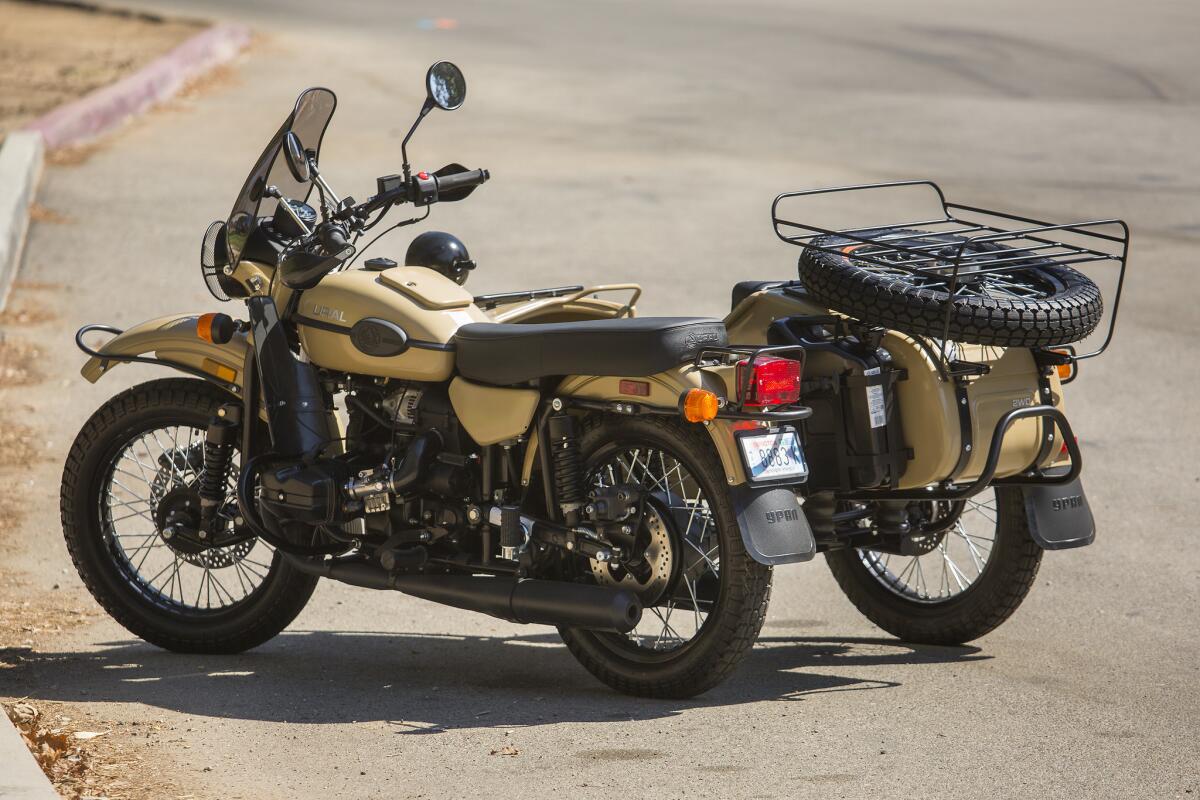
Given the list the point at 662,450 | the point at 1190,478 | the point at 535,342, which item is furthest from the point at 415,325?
the point at 1190,478

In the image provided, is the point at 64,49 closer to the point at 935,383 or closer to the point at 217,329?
the point at 217,329

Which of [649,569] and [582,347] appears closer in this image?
[582,347]

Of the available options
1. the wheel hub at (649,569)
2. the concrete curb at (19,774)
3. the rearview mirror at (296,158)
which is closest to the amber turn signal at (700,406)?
the wheel hub at (649,569)

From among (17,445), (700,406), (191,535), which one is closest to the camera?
(700,406)

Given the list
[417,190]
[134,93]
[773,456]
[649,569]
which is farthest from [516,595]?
[134,93]

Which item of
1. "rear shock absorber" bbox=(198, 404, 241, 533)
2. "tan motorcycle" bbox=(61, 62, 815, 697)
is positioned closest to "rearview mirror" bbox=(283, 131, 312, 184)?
"tan motorcycle" bbox=(61, 62, 815, 697)

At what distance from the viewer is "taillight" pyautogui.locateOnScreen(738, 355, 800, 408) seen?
16.4ft

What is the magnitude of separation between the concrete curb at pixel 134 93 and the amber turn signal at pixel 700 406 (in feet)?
40.7

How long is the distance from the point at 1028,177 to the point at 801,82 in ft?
19.8

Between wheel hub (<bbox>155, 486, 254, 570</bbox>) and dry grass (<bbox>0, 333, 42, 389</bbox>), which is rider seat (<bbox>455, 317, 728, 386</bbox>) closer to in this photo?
→ wheel hub (<bbox>155, 486, 254, 570</bbox>)

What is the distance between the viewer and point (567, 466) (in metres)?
5.36

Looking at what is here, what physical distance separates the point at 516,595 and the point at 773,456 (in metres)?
0.94

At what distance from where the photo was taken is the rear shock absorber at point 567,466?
5352 millimetres

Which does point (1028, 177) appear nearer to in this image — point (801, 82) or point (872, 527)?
point (801, 82)
